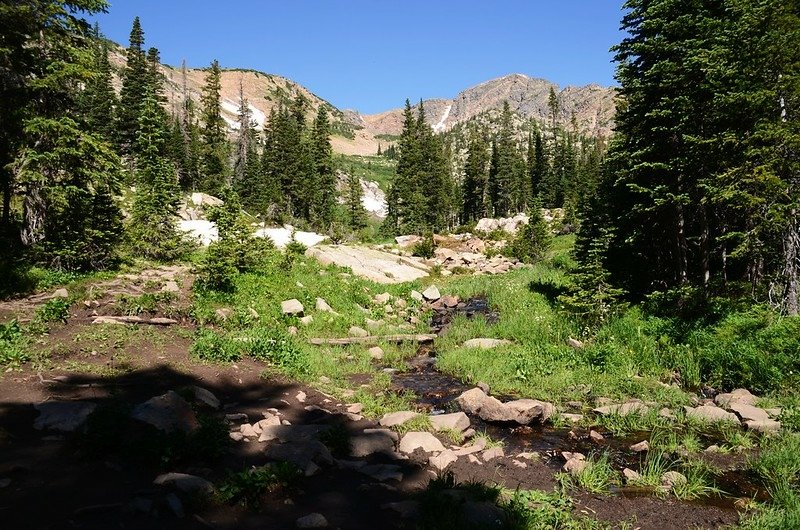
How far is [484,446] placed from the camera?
28.7 ft

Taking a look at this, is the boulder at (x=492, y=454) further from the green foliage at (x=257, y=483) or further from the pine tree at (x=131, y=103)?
the pine tree at (x=131, y=103)

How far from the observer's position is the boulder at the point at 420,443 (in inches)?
332

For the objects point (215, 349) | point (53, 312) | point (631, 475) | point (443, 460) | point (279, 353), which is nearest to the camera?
point (631, 475)

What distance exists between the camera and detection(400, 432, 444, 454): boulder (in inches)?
332

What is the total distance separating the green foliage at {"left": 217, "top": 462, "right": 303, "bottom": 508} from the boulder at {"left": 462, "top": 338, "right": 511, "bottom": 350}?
10185 mm

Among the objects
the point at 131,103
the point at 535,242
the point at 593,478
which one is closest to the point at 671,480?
the point at 593,478

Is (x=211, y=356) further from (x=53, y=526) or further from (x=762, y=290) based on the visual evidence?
(x=762, y=290)

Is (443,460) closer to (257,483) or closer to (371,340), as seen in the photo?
(257,483)

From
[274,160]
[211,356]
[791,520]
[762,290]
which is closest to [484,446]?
[791,520]

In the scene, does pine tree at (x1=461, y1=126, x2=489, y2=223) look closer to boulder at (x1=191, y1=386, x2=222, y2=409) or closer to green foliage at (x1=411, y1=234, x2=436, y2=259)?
green foliage at (x1=411, y1=234, x2=436, y2=259)

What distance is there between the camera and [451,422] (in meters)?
9.55

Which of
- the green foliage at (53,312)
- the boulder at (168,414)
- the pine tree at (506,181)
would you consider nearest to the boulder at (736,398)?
the boulder at (168,414)

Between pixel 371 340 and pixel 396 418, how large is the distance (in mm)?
7457

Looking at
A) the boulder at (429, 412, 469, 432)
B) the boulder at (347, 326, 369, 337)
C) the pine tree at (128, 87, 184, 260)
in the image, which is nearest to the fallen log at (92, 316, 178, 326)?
the boulder at (347, 326, 369, 337)
